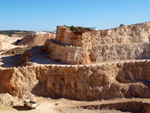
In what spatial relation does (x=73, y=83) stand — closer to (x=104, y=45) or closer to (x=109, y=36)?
(x=104, y=45)

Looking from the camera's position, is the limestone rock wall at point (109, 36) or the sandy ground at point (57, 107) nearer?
the sandy ground at point (57, 107)

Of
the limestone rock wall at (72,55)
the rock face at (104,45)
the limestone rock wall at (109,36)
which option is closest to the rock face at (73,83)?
the limestone rock wall at (72,55)

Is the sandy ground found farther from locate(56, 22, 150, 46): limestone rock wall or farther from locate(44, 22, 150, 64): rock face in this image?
locate(56, 22, 150, 46): limestone rock wall

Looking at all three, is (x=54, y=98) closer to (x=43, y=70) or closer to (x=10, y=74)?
(x=43, y=70)

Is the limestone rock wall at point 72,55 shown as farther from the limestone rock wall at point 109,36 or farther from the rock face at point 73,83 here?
the rock face at point 73,83

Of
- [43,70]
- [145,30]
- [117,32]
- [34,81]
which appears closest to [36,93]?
[34,81]

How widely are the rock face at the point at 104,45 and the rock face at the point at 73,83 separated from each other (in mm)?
3651

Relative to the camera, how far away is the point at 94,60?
72.4 ft

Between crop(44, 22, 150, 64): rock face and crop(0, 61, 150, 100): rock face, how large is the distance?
12.0ft

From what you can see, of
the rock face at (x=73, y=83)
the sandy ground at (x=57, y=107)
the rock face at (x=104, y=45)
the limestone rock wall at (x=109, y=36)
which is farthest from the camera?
the limestone rock wall at (x=109, y=36)

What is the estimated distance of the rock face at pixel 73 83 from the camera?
16938 millimetres

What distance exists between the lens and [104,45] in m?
23.1

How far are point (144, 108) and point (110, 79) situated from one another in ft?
12.4

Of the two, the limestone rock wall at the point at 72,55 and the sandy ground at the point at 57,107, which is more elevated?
the limestone rock wall at the point at 72,55
